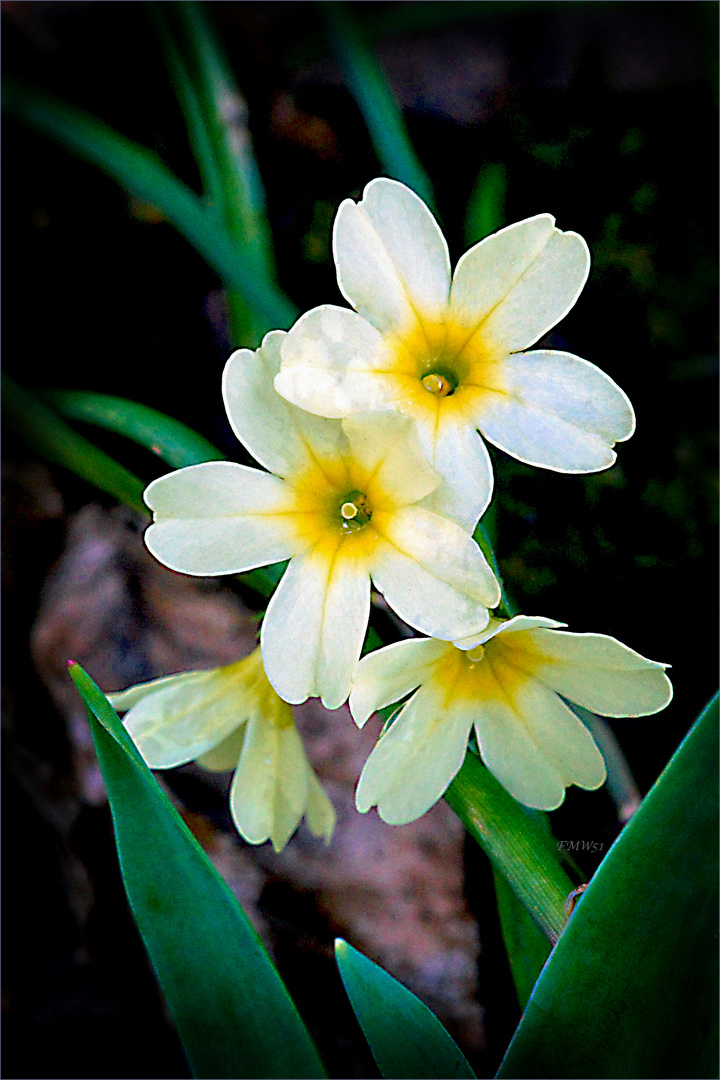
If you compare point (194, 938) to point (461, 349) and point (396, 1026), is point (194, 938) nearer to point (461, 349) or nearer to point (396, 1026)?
point (396, 1026)

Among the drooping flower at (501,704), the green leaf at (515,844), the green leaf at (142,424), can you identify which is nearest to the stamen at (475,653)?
the drooping flower at (501,704)

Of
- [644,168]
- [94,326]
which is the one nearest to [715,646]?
[644,168]

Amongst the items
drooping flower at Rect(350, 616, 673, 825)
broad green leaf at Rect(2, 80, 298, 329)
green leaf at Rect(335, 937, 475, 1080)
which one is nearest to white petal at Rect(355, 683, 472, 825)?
drooping flower at Rect(350, 616, 673, 825)

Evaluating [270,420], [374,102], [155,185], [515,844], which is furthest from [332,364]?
[374,102]

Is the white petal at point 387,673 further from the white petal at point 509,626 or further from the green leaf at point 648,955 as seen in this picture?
the green leaf at point 648,955

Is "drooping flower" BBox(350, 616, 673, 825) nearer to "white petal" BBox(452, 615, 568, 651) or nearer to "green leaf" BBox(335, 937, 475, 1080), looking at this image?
"white petal" BBox(452, 615, 568, 651)

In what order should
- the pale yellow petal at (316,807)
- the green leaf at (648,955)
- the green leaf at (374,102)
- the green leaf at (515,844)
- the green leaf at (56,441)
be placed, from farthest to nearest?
the green leaf at (374,102), the green leaf at (56,441), the pale yellow petal at (316,807), the green leaf at (515,844), the green leaf at (648,955)

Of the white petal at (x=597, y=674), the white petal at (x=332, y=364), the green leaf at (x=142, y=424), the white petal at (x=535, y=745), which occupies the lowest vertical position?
the white petal at (x=535, y=745)

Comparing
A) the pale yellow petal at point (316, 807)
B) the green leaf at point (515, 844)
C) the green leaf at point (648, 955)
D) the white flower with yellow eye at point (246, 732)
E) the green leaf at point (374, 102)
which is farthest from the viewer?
the green leaf at point (374, 102)
